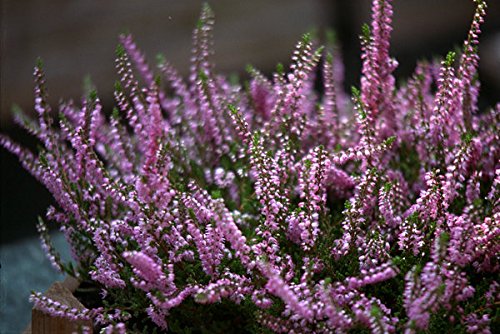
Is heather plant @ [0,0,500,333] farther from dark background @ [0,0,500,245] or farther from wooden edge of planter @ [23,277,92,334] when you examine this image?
dark background @ [0,0,500,245]

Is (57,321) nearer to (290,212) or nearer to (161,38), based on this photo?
(290,212)

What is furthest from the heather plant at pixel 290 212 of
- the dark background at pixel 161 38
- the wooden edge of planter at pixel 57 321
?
the dark background at pixel 161 38

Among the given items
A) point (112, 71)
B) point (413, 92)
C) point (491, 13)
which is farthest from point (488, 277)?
point (491, 13)

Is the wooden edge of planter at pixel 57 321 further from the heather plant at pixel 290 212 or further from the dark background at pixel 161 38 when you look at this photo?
the dark background at pixel 161 38

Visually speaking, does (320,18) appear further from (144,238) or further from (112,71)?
(144,238)

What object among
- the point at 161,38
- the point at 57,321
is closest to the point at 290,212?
the point at 57,321

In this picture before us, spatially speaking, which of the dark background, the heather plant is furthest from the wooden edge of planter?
the dark background
